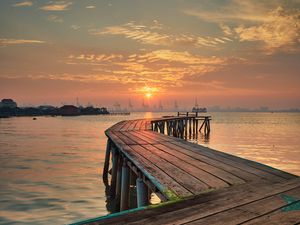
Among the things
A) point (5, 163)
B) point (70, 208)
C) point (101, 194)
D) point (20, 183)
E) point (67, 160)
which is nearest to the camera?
point (70, 208)

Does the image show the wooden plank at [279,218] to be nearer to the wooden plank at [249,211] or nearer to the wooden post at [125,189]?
the wooden plank at [249,211]

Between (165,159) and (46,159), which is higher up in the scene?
(165,159)

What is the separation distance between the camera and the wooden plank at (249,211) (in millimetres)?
2753

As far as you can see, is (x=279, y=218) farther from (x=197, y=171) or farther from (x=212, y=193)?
(x=197, y=171)

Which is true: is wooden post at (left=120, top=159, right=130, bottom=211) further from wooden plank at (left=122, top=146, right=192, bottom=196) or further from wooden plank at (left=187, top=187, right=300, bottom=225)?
wooden plank at (left=187, top=187, right=300, bottom=225)

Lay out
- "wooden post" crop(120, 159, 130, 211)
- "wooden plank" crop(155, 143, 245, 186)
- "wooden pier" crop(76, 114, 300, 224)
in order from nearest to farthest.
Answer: "wooden pier" crop(76, 114, 300, 224), "wooden plank" crop(155, 143, 245, 186), "wooden post" crop(120, 159, 130, 211)

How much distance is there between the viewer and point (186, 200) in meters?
3.43

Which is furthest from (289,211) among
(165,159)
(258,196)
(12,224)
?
(12,224)

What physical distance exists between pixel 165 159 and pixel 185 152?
4.03ft

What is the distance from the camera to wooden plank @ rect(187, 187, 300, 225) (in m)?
2.75

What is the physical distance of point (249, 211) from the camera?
3.02 metres

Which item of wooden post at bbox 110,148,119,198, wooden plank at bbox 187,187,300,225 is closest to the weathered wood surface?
wooden plank at bbox 187,187,300,225

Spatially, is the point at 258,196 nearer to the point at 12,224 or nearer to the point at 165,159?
the point at 165,159

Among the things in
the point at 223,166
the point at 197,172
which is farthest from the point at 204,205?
the point at 223,166
